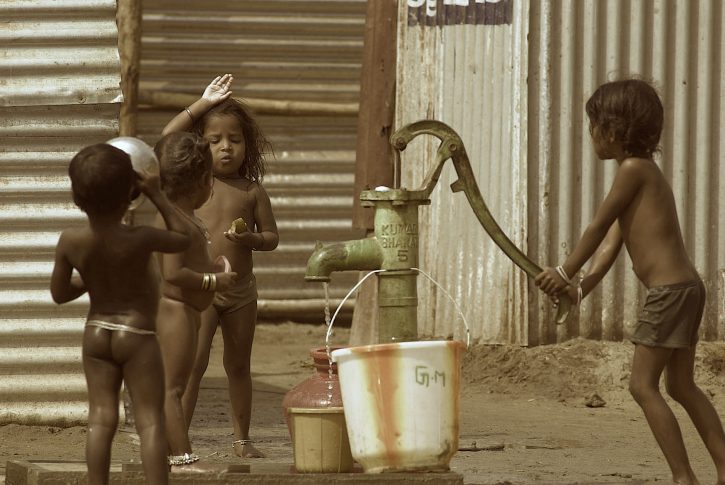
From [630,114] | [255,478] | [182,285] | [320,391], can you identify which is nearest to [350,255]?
[320,391]

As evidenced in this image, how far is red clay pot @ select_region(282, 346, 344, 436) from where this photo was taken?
169 inches

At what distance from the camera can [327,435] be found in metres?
4.16

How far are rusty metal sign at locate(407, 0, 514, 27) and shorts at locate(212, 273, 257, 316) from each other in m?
2.95

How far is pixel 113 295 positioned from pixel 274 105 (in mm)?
6231

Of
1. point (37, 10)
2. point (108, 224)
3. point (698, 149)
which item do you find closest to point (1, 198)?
point (37, 10)

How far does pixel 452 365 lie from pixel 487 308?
3.44 metres

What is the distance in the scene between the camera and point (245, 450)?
5.04m

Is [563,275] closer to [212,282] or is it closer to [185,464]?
[212,282]

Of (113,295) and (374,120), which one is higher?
(374,120)

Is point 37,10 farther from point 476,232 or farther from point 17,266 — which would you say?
point 476,232

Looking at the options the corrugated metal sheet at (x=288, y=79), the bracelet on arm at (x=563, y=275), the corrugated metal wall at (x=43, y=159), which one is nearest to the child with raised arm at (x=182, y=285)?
the bracelet on arm at (x=563, y=275)

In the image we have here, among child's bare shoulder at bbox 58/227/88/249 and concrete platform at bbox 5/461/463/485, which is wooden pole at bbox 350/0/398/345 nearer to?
concrete platform at bbox 5/461/463/485

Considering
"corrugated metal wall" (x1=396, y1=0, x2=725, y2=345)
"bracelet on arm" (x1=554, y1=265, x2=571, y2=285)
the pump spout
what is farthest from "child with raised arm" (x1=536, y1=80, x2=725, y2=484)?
"corrugated metal wall" (x1=396, y1=0, x2=725, y2=345)

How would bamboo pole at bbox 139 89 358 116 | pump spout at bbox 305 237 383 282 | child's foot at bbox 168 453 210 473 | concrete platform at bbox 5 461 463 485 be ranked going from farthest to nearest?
bamboo pole at bbox 139 89 358 116 < pump spout at bbox 305 237 383 282 < child's foot at bbox 168 453 210 473 < concrete platform at bbox 5 461 463 485
